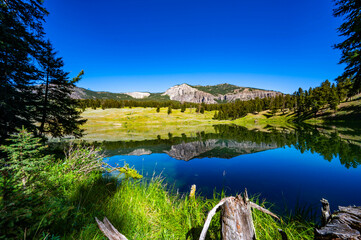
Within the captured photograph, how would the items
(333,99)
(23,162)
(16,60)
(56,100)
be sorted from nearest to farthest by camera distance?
1. (23,162)
2. (16,60)
3. (56,100)
4. (333,99)

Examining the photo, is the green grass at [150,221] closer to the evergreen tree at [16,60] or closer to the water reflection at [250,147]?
the evergreen tree at [16,60]

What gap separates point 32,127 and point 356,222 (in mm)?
11462

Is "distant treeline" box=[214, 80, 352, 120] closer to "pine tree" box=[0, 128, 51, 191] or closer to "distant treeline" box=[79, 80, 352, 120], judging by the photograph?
"distant treeline" box=[79, 80, 352, 120]

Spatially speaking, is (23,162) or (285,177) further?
(285,177)

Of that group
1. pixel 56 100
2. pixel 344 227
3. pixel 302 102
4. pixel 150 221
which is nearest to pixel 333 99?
pixel 302 102

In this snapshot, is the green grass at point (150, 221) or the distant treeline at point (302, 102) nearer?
the green grass at point (150, 221)

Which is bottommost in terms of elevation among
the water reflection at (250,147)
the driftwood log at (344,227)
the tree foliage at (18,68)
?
the water reflection at (250,147)

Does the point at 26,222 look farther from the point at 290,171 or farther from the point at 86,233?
the point at 290,171

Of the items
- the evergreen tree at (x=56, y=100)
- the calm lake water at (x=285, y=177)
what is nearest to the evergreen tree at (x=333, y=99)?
the calm lake water at (x=285, y=177)

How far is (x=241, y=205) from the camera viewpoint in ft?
7.71

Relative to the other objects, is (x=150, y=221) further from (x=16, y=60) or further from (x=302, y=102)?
(x=302, y=102)

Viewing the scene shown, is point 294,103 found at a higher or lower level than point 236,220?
higher

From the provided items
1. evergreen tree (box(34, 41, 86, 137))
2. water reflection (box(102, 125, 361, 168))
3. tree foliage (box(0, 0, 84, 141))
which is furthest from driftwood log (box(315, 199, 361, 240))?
water reflection (box(102, 125, 361, 168))

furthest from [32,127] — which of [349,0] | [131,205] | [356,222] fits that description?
[349,0]
